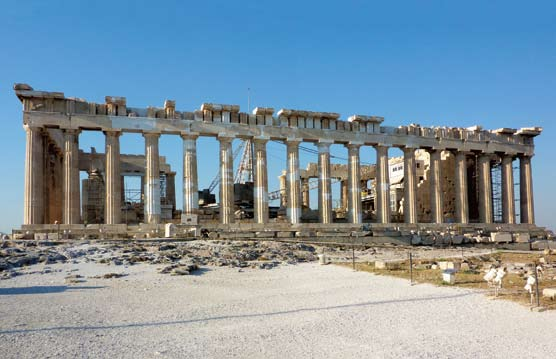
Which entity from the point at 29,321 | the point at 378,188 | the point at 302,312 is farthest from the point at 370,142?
the point at 29,321

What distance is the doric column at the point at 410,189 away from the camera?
34.7 meters

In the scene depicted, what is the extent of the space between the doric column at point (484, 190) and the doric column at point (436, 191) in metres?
3.91

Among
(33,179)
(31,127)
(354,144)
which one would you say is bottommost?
(33,179)

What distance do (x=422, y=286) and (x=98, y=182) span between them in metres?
32.9

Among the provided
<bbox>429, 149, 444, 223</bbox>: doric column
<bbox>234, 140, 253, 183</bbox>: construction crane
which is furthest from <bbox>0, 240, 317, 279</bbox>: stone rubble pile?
<bbox>234, 140, 253, 183</bbox>: construction crane

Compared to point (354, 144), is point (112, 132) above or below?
above

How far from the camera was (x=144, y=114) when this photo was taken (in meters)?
29.2

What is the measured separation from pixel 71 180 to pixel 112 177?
2.23 m

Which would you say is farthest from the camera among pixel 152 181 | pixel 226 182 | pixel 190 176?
pixel 226 182

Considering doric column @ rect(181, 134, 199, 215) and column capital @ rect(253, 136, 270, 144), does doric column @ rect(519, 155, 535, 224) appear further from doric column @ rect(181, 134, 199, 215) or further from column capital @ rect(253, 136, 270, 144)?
doric column @ rect(181, 134, 199, 215)

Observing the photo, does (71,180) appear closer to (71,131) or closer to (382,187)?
(71,131)

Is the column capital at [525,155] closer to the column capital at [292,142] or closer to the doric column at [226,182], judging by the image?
the column capital at [292,142]

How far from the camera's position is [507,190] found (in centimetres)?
3838

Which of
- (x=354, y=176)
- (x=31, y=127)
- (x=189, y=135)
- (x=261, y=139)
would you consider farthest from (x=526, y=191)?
(x=31, y=127)
